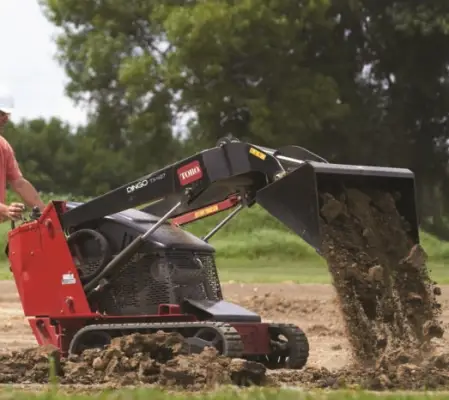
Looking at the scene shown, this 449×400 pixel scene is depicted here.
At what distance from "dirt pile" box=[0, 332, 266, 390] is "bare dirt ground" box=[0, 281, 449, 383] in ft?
9.72

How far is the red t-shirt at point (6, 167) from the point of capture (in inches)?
388

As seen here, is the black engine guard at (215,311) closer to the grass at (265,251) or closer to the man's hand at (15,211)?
the man's hand at (15,211)

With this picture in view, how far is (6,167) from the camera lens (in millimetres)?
10008

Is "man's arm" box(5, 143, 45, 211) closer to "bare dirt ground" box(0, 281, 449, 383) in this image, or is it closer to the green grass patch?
"bare dirt ground" box(0, 281, 449, 383)


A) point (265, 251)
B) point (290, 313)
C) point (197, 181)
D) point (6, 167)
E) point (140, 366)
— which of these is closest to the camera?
point (140, 366)

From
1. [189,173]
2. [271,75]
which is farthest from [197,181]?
[271,75]

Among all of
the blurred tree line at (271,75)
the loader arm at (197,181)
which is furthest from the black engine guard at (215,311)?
the blurred tree line at (271,75)

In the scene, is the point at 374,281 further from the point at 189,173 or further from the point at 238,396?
the point at 238,396

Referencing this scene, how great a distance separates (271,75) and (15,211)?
2701cm

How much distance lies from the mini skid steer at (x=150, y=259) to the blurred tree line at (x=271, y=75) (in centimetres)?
2480

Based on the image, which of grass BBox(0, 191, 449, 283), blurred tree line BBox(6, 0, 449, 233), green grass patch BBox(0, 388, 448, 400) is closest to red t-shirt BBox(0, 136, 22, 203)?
green grass patch BBox(0, 388, 448, 400)

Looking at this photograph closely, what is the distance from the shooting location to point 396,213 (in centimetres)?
941

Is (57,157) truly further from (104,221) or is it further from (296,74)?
(104,221)

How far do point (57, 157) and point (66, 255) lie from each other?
64288 mm
